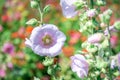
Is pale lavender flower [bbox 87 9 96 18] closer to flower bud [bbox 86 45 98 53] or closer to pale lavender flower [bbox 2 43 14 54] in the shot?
flower bud [bbox 86 45 98 53]

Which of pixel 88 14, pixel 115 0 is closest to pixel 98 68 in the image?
pixel 88 14

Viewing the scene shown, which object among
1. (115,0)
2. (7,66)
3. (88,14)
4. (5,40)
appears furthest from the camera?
(115,0)

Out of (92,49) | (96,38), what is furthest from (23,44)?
(96,38)

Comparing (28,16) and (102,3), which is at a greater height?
(28,16)

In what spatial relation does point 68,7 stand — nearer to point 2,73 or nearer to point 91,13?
point 91,13

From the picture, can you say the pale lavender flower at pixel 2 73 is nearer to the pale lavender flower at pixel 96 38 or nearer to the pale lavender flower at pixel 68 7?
the pale lavender flower at pixel 68 7

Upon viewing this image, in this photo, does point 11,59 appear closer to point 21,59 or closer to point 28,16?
point 21,59

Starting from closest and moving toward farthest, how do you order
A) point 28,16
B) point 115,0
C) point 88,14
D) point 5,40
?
1. point 88,14
2. point 5,40
3. point 28,16
4. point 115,0

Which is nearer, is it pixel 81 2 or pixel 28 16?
pixel 81 2
